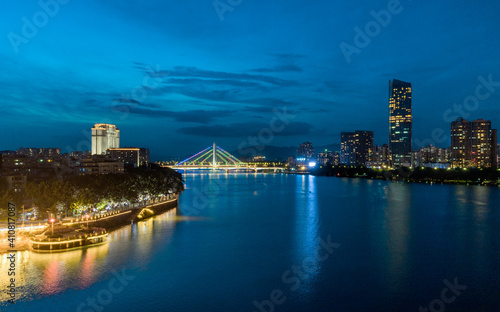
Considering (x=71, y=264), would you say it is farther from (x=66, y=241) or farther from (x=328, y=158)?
(x=328, y=158)

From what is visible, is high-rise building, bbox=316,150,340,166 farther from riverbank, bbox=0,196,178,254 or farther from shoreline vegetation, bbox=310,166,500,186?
riverbank, bbox=0,196,178,254

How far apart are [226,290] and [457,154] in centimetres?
6145

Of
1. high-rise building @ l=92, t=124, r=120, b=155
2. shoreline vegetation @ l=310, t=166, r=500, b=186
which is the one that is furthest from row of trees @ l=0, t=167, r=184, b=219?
high-rise building @ l=92, t=124, r=120, b=155

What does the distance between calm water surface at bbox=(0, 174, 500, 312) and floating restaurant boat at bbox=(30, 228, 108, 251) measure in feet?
Result: 1.28

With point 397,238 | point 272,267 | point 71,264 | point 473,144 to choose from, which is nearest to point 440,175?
point 473,144

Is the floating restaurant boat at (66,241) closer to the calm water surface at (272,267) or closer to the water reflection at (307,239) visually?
the calm water surface at (272,267)

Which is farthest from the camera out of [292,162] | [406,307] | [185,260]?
[292,162]

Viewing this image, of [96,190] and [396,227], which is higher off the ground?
[96,190]

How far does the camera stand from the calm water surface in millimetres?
8336

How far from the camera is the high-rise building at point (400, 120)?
7744 centimetres

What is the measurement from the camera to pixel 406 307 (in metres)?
8.04

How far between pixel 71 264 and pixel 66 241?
1790 millimetres

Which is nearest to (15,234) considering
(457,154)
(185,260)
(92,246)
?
(92,246)

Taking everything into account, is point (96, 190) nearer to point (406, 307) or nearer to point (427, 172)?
point (406, 307)
